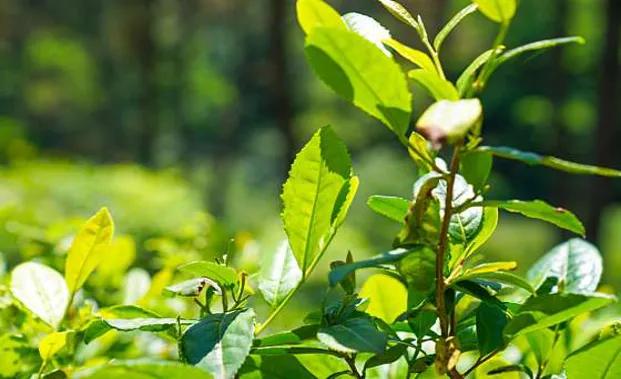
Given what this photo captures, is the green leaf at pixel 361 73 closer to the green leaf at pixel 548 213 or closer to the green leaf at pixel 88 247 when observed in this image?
the green leaf at pixel 548 213

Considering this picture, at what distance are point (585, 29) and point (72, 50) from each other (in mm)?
10874

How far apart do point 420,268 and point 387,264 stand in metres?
0.02

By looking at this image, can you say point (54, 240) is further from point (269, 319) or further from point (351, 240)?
point (351, 240)

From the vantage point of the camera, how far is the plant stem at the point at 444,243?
51 centimetres

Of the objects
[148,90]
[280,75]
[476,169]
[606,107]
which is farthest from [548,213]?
[148,90]

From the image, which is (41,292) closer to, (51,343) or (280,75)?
(51,343)

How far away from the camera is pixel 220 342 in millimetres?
522

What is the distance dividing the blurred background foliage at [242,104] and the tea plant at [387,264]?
772 centimetres

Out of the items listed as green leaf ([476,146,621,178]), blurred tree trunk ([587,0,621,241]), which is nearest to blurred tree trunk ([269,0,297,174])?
blurred tree trunk ([587,0,621,241])

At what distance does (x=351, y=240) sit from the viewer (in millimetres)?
10141

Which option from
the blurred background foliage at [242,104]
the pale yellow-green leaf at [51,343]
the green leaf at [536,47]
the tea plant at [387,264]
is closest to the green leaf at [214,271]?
the tea plant at [387,264]

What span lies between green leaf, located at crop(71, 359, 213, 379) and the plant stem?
0.16m

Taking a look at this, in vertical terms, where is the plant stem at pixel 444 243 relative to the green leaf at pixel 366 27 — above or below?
below

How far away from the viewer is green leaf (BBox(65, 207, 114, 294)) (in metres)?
0.67
